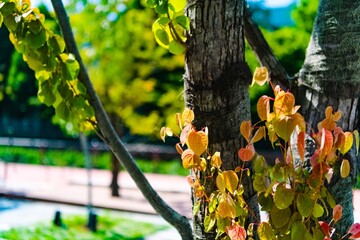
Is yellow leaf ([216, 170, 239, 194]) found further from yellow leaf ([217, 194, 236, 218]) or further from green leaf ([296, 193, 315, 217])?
green leaf ([296, 193, 315, 217])

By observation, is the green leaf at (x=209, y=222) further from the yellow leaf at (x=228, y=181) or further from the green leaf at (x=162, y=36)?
the green leaf at (x=162, y=36)

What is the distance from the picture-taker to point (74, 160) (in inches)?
832

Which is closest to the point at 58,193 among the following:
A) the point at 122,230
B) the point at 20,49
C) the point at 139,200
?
the point at 139,200

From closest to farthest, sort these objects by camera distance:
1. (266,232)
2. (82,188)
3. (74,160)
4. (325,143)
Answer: (325,143), (266,232), (82,188), (74,160)

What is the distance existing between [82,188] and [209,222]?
43.4 feet

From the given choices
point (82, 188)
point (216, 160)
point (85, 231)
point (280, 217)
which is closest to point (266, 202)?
point (280, 217)

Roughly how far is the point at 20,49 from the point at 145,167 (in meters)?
16.8

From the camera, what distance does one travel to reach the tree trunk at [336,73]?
1.87 metres

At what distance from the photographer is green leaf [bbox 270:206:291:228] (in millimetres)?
1521

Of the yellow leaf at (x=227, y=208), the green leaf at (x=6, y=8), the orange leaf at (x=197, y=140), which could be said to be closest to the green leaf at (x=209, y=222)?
the yellow leaf at (x=227, y=208)

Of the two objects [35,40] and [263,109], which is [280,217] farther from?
[35,40]

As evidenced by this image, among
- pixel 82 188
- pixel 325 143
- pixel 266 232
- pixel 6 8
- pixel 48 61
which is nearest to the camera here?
pixel 325 143

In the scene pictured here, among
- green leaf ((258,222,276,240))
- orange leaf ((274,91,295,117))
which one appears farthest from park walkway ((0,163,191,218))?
→ orange leaf ((274,91,295,117))

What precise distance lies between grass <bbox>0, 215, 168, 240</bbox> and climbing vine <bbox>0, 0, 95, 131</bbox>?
240 inches
